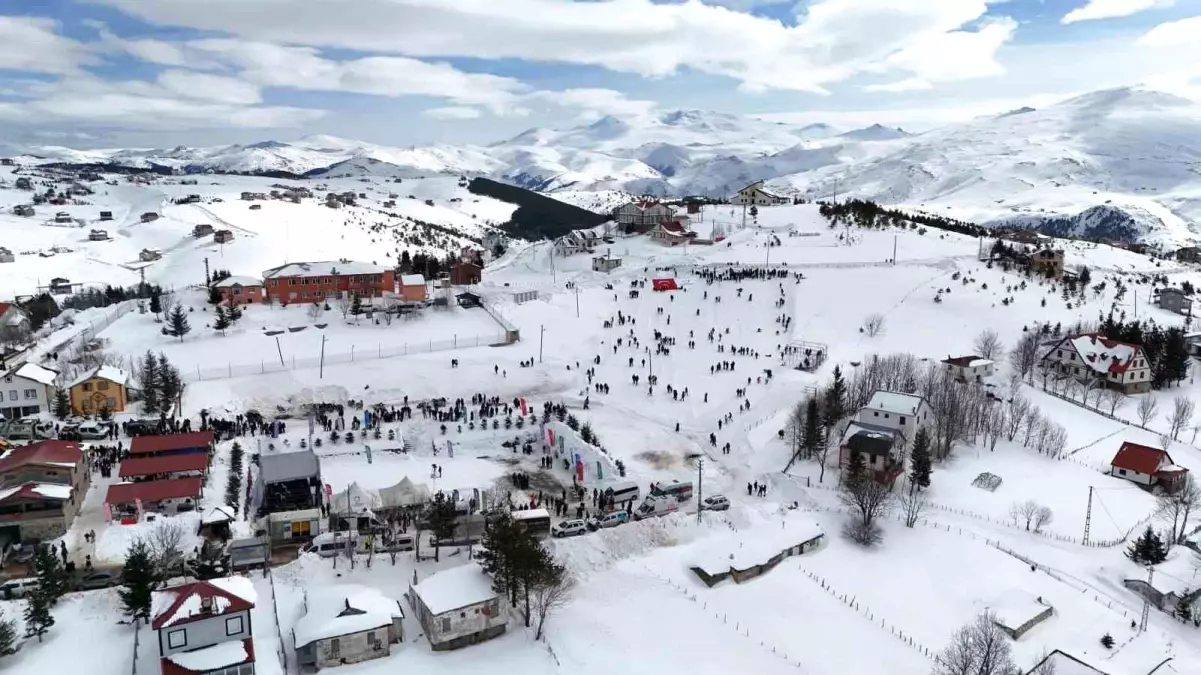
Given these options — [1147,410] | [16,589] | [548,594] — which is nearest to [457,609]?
[548,594]

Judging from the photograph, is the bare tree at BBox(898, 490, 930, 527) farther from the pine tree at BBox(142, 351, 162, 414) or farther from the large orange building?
the large orange building

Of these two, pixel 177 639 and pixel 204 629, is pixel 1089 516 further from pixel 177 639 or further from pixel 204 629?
pixel 177 639

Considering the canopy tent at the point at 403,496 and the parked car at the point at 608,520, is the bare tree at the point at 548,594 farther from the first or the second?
the canopy tent at the point at 403,496

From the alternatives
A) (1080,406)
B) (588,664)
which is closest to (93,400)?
(588,664)

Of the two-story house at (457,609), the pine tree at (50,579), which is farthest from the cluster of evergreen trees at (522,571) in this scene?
the pine tree at (50,579)

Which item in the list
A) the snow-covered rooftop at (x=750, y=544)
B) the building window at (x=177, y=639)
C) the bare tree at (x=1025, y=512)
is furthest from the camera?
the bare tree at (x=1025, y=512)

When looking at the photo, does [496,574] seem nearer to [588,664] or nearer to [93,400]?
[588,664]
